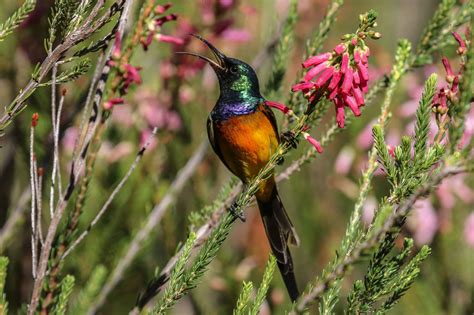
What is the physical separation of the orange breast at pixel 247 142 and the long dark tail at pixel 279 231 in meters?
0.05

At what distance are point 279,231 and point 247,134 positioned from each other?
0.32 meters

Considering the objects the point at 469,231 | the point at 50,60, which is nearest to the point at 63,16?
the point at 50,60

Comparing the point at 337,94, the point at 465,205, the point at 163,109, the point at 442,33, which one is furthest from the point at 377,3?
the point at 337,94

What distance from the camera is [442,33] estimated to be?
2.01 metres

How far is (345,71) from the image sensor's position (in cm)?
135

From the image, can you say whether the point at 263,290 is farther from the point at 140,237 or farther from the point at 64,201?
the point at 140,237

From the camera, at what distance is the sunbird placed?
2078 mm

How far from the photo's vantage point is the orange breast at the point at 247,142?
2080mm

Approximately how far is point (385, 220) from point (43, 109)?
1705 mm

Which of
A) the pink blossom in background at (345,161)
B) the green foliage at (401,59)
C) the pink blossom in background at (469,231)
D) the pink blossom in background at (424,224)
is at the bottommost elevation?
the pink blossom in background at (469,231)

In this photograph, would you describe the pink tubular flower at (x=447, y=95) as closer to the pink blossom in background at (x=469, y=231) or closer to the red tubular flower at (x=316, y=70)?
the red tubular flower at (x=316, y=70)

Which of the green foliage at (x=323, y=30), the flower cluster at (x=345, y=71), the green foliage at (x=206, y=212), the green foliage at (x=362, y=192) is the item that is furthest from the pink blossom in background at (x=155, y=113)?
the flower cluster at (x=345, y=71)

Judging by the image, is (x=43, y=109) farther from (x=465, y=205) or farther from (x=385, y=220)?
(x=465, y=205)

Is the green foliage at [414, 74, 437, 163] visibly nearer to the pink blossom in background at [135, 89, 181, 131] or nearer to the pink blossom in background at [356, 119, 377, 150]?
the pink blossom in background at [135, 89, 181, 131]
